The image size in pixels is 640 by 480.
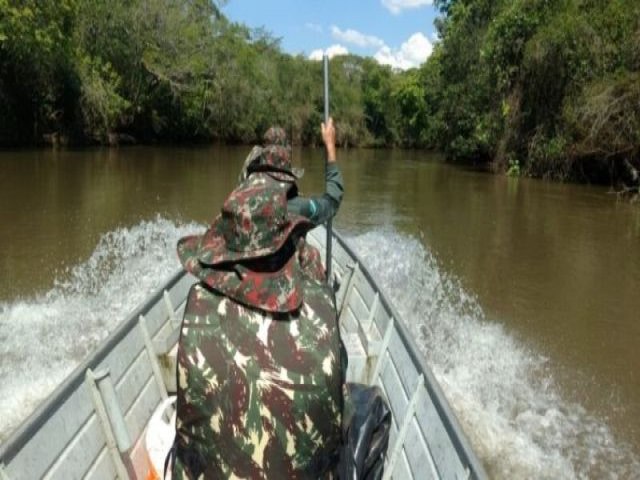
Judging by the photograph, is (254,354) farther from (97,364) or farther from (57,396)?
(97,364)

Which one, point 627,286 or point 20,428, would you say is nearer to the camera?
point 20,428

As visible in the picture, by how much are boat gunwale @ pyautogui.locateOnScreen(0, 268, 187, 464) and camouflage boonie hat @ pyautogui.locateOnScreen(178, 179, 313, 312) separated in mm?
1045

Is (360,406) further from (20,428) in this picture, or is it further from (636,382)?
(636,382)

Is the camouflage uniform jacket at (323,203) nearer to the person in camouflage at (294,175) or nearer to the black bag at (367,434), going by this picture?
the person in camouflage at (294,175)

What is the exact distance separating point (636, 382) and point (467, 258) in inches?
218

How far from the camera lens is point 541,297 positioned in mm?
9984

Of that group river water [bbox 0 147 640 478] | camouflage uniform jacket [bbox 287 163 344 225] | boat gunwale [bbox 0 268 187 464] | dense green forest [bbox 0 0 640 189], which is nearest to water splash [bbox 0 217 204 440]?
river water [bbox 0 147 640 478]

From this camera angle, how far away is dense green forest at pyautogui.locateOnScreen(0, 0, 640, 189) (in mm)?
21125

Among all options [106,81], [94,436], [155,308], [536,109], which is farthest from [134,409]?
[106,81]

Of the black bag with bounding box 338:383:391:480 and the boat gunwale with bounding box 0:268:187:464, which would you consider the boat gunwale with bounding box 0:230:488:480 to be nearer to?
the boat gunwale with bounding box 0:268:187:464

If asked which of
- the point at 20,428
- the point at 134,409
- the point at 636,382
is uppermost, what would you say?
the point at 20,428

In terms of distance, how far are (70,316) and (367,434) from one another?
5.62m

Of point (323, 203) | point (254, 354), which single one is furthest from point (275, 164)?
point (254, 354)

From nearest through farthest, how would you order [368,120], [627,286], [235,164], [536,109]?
[627,286] < [536,109] < [235,164] < [368,120]
